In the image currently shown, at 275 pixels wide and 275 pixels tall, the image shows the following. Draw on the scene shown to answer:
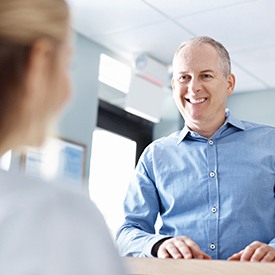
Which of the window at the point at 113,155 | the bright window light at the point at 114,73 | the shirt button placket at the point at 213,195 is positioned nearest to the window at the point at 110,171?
the window at the point at 113,155

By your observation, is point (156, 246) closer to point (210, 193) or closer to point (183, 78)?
point (210, 193)

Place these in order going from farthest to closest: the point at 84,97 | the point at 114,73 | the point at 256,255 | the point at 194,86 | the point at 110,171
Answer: the point at 110,171 → the point at 114,73 → the point at 84,97 → the point at 194,86 → the point at 256,255

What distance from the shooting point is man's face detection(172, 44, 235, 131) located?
1781 millimetres

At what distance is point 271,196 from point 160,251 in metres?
0.45

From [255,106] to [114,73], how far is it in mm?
1194

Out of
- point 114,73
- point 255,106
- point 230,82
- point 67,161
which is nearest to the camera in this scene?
point 230,82

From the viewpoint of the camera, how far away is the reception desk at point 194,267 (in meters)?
0.99

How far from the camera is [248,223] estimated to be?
1593mm

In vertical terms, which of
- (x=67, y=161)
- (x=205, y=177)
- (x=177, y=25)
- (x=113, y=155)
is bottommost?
(x=205, y=177)

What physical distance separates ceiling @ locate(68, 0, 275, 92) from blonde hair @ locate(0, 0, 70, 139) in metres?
2.76

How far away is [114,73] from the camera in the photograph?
4191mm

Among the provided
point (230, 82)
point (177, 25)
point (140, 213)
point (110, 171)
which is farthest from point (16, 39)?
point (110, 171)

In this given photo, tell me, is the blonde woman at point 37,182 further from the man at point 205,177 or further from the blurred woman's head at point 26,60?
the man at point 205,177

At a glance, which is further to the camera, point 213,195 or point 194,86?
point 194,86
